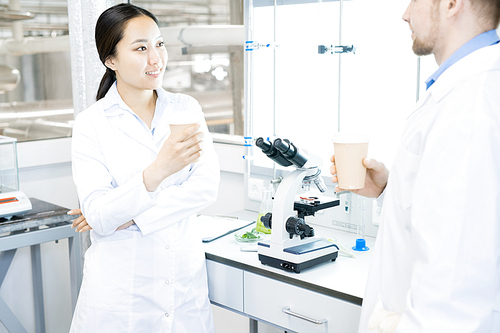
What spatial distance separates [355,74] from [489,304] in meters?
1.36

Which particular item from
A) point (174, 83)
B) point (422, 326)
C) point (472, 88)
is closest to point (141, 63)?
point (472, 88)

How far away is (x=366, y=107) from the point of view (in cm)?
213

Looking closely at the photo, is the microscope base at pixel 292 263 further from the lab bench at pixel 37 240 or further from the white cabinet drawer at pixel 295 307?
the lab bench at pixel 37 240

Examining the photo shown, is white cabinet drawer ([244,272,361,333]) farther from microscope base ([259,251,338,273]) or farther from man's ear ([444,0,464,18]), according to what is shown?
man's ear ([444,0,464,18])

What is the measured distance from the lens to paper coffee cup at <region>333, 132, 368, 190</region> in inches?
49.9

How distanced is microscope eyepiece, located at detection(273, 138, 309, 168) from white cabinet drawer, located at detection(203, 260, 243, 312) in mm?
460

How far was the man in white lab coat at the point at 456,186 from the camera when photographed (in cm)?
92

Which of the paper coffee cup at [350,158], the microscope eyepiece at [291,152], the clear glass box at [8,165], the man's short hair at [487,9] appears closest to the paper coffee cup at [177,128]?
the microscope eyepiece at [291,152]

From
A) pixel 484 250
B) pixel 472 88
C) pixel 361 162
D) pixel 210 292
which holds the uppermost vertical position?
Answer: pixel 472 88

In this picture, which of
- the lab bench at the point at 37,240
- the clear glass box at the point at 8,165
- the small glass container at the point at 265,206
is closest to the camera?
the small glass container at the point at 265,206

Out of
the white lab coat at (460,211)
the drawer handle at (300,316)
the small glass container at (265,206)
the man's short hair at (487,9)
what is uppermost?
the man's short hair at (487,9)

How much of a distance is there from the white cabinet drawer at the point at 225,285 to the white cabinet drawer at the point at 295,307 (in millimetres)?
33

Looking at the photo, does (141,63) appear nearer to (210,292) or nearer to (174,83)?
(210,292)

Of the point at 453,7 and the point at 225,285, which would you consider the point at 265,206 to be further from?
the point at 453,7
